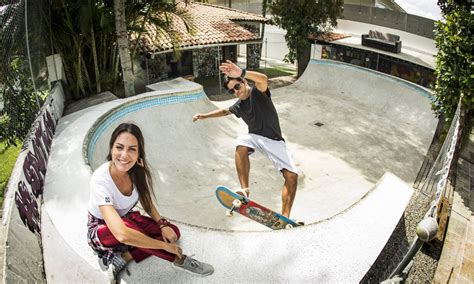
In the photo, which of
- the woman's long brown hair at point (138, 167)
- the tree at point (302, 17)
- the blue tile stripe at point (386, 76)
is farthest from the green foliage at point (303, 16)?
the woman's long brown hair at point (138, 167)

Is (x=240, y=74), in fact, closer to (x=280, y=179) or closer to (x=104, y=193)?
(x=104, y=193)

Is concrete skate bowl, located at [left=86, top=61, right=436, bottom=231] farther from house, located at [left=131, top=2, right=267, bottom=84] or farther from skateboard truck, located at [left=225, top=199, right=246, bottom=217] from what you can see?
house, located at [left=131, top=2, right=267, bottom=84]

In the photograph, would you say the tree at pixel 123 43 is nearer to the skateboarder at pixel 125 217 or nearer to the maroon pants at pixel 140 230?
the skateboarder at pixel 125 217

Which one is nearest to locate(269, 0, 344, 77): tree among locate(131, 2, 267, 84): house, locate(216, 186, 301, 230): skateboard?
locate(131, 2, 267, 84): house

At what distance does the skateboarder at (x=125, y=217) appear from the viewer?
3.30 metres

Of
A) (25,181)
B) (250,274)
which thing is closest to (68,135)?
(25,181)

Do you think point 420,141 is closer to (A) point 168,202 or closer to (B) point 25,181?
(A) point 168,202

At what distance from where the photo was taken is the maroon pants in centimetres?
355

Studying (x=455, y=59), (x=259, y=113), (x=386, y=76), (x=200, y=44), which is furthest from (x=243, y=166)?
(x=200, y=44)

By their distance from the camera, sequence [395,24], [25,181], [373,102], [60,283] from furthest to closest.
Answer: [395,24]
[373,102]
[25,181]
[60,283]

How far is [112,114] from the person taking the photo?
9.50 m

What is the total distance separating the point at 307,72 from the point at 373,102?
13.2 feet

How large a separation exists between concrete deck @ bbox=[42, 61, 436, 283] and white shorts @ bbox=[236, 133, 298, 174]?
4.36ft

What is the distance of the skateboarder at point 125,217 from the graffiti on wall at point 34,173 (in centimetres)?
119
